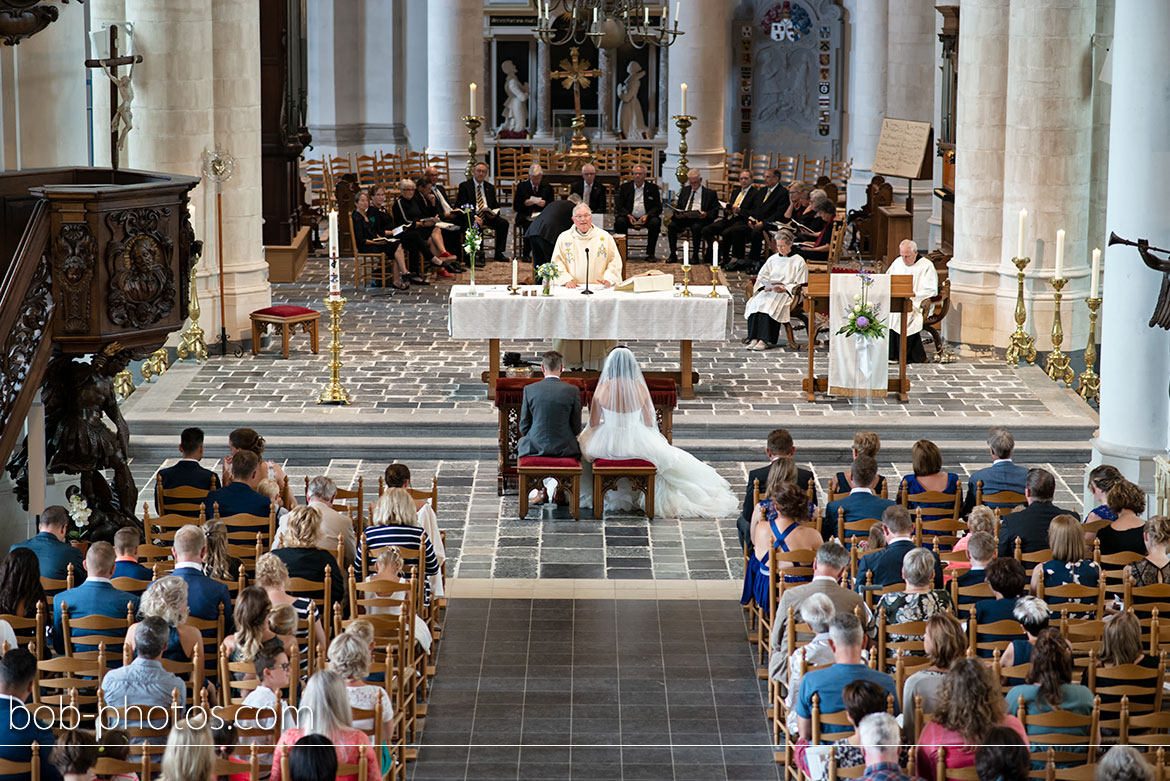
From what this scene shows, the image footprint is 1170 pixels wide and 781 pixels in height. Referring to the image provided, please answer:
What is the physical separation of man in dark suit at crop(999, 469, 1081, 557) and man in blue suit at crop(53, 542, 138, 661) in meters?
4.70

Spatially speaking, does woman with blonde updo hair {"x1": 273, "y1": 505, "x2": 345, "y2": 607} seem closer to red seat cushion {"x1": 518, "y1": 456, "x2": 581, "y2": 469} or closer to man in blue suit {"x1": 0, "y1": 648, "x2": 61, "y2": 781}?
man in blue suit {"x1": 0, "y1": 648, "x2": 61, "y2": 781}

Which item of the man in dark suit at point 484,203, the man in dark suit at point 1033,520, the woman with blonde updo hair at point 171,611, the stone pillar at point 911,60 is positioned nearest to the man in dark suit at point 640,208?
the man in dark suit at point 484,203

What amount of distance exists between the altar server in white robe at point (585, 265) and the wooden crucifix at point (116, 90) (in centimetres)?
408

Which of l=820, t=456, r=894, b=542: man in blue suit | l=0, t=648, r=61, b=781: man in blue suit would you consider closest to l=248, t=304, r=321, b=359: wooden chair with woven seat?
l=820, t=456, r=894, b=542: man in blue suit

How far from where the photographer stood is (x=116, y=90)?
1516 centimetres

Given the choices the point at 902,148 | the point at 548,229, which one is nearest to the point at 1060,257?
the point at 548,229

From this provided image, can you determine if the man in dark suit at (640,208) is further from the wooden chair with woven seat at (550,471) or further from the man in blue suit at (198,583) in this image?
the man in blue suit at (198,583)

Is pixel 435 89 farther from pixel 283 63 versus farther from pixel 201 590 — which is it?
pixel 201 590

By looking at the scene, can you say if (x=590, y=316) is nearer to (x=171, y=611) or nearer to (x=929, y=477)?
(x=929, y=477)

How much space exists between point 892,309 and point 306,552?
7875mm

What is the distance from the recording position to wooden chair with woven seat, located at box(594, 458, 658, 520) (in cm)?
1228

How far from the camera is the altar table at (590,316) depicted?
1473 centimetres

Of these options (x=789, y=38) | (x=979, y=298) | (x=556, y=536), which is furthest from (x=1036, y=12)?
(x=789, y=38)

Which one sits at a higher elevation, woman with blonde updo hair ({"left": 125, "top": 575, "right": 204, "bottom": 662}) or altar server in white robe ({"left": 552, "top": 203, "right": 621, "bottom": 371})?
altar server in white robe ({"left": 552, "top": 203, "right": 621, "bottom": 371})
